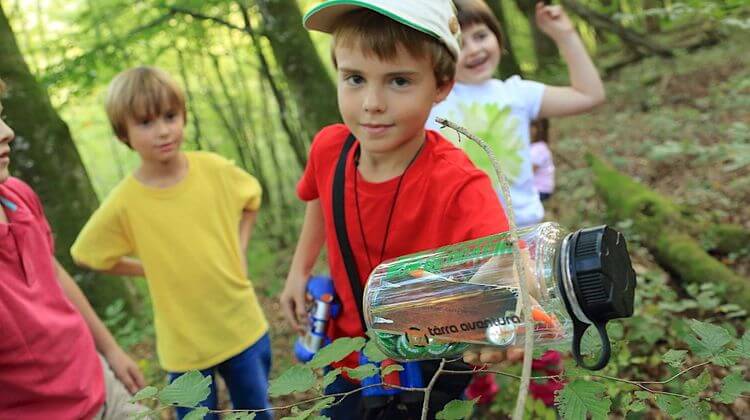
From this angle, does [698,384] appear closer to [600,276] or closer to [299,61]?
[600,276]

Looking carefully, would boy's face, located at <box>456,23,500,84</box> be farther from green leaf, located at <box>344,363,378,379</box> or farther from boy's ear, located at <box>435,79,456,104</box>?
green leaf, located at <box>344,363,378,379</box>

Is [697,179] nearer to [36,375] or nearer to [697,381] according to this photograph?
[697,381]

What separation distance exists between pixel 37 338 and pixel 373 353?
1.10 m

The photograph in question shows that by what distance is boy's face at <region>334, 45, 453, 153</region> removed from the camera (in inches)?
61.6

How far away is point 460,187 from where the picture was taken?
1581 mm

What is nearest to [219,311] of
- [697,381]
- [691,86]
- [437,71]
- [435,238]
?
[435,238]

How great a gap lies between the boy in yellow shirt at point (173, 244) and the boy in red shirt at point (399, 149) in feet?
3.01

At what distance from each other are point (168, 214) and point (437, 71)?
1523 mm

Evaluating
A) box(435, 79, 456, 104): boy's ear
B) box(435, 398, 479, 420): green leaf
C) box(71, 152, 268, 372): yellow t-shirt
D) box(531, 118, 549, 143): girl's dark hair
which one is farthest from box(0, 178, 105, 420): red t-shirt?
box(531, 118, 549, 143): girl's dark hair

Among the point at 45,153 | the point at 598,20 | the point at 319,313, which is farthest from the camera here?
the point at 598,20

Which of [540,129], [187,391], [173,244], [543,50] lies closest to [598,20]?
[540,129]

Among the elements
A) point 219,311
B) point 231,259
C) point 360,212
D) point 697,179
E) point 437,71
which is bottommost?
point 697,179

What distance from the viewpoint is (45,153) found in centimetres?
407

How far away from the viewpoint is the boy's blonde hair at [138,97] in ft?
8.33
